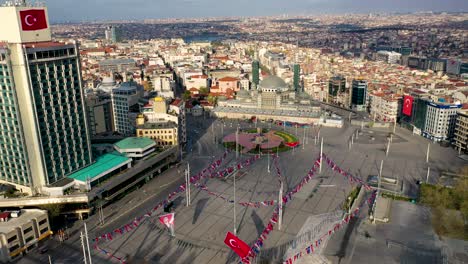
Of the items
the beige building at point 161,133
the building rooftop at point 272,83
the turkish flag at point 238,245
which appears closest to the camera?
the turkish flag at point 238,245

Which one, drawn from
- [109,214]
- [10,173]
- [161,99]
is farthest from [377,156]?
[10,173]

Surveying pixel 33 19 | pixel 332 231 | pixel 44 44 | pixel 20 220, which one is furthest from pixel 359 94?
pixel 20 220

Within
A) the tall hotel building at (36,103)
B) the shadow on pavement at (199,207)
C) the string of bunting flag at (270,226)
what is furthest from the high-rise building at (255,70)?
the tall hotel building at (36,103)

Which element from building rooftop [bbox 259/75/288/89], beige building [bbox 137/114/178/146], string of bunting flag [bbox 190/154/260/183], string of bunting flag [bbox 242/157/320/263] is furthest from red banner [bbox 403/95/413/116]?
beige building [bbox 137/114/178/146]

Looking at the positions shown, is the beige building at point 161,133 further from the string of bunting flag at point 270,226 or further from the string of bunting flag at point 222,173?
the string of bunting flag at point 270,226

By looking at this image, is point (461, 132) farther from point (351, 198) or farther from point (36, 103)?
point (36, 103)

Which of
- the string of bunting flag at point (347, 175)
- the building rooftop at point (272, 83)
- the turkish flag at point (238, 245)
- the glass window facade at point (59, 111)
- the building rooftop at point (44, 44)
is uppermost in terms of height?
the building rooftop at point (44, 44)

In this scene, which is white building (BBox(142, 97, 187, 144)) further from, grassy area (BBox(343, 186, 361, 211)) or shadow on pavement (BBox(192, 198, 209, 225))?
grassy area (BBox(343, 186, 361, 211))
